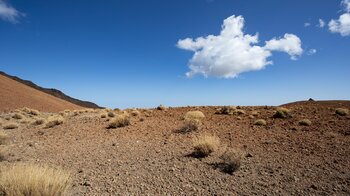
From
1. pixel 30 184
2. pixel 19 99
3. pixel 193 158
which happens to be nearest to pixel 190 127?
pixel 193 158

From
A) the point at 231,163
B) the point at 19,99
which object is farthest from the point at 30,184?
the point at 19,99

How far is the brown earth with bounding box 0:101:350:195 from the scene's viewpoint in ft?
21.5

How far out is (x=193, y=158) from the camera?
877 centimetres

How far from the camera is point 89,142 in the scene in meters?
12.1

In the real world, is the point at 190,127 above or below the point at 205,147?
above

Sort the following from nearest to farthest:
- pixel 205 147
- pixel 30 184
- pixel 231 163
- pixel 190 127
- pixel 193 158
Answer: pixel 30 184 → pixel 231 163 → pixel 193 158 → pixel 205 147 → pixel 190 127

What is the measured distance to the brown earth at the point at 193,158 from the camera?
655 centimetres

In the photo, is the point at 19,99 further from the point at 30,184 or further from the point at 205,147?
the point at 30,184

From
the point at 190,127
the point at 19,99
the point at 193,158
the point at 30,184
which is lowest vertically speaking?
the point at 193,158

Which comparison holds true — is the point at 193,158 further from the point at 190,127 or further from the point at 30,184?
the point at 30,184

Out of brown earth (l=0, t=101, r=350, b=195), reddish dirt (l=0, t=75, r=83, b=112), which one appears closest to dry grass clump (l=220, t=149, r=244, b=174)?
brown earth (l=0, t=101, r=350, b=195)

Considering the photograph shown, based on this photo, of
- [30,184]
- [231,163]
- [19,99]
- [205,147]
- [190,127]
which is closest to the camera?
[30,184]

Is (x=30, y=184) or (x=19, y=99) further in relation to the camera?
(x=19, y=99)

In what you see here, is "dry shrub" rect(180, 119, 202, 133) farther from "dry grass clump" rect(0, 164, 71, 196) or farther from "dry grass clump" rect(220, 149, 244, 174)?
"dry grass clump" rect(0, 164, 71, 196)
